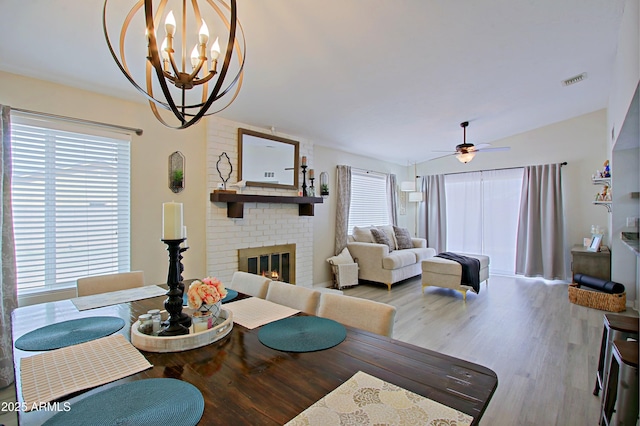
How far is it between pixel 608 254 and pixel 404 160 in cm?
389

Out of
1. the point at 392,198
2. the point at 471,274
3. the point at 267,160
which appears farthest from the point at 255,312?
the point at 392,198

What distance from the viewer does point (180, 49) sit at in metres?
2.27

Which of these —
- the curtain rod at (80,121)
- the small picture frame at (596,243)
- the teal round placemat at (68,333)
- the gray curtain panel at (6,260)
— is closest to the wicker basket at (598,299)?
the small picture frame at (596,243)

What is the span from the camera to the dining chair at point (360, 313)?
1401mm

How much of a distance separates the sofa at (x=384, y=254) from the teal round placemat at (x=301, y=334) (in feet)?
11.9

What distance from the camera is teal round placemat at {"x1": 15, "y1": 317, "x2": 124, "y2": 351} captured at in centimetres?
117

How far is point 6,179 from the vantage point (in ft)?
7.23

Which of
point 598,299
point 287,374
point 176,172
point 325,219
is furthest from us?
point 325,219

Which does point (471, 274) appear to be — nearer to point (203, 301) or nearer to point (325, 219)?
point (325, 219)

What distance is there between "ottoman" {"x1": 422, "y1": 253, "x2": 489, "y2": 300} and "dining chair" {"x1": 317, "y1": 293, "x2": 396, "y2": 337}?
10.9ft

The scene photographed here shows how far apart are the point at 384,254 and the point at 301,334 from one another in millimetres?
3841

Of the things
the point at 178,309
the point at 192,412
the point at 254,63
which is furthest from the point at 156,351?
the point at 254,63

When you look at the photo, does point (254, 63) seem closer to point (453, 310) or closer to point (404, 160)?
point (453, 310)

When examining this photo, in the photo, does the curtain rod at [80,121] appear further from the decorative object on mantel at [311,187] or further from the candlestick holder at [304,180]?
the decorative object on mantel at [311,187]
